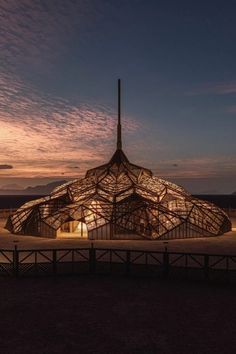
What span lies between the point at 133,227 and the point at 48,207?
1168 cm

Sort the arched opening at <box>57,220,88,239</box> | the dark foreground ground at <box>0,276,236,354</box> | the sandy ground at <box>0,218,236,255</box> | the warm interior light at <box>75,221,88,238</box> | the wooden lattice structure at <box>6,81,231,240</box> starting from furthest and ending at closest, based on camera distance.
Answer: the arched opening at <box>57,220,88,239</box> → the warm interior light at <box>75,221,88,238</box> → the wooden lattice structure at <box>6,81,231,240</box> → the sandy ground at <box>0,218,236,255</box> → the dark foreground ground at <box>0,276,236,354</box>

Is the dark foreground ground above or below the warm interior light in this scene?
below

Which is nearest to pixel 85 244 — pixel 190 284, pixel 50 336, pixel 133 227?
pixel 133 227

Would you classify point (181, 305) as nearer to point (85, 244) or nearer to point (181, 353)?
point (181, 353)

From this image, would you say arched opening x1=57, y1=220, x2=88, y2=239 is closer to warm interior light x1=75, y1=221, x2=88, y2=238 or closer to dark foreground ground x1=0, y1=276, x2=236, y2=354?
warm interior light x1=75, y1=221, x2=88, y2=238

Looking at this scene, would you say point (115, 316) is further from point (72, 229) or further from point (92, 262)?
point (72, 229)

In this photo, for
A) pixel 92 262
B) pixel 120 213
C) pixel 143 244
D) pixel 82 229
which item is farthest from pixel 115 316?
pixel 82 229

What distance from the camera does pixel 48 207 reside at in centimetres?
5309

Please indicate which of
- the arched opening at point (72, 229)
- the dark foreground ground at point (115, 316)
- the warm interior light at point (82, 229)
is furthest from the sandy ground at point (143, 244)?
the dark foreground ground at point (115, 316)

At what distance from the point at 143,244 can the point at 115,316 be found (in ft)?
77.1

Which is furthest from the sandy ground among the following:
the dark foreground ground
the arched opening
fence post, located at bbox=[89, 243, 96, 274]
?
the dark foreground ground

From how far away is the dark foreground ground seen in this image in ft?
53.0

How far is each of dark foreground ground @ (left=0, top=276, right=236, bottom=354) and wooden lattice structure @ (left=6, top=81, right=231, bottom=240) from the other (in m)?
21.4

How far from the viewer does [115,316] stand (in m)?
19.5
